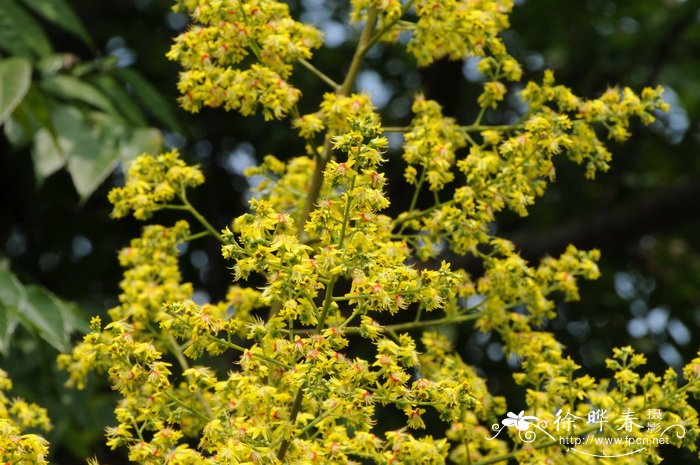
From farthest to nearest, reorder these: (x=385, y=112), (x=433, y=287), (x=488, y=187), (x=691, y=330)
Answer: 1. (x=385, y=112)
2. (x=691, y=330)
3. (x=488, y=187)
4. (x=433, y=287)

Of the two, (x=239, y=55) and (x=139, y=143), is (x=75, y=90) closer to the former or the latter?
(x=139, y=143)

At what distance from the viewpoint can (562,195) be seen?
7375 mm

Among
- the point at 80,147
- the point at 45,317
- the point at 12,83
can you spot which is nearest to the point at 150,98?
the point at 80,147

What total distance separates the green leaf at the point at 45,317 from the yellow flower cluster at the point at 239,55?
943mm

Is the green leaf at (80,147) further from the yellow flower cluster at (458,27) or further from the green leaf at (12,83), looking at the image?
the yellow flower cluster at (458,27)

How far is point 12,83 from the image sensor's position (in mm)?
4270

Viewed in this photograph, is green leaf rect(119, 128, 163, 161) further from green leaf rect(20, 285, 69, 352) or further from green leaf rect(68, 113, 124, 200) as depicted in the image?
green leaf rect(20, 285, 69, 352)

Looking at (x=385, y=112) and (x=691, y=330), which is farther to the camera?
(x=385, y=112)

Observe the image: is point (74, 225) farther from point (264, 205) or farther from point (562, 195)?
point (264, 205)

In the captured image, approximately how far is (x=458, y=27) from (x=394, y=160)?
2839 mm

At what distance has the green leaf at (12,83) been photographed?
13.7 feet

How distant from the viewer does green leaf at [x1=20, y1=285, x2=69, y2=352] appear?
3.94 m

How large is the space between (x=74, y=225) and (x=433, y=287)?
392 centimetres

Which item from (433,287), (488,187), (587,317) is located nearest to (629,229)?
(587,317)
